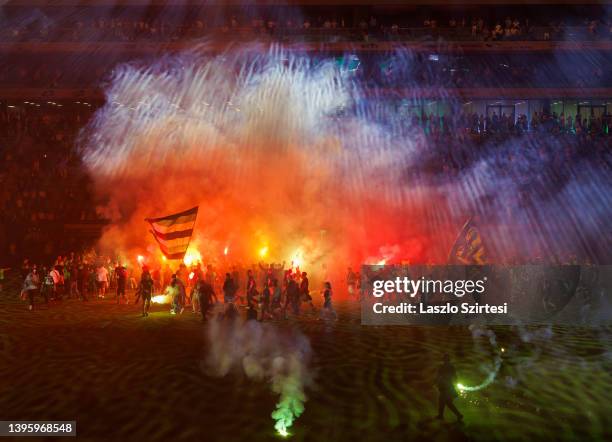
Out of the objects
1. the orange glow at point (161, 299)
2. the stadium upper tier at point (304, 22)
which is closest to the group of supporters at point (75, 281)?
the orange glow at point (161, 299)

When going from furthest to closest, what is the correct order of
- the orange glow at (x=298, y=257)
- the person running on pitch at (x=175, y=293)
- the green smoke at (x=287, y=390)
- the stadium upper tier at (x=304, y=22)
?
1. the stadium upper tier at (x=304, y=22)
2. the orange glow at (x=298, y=257)
3. the person running on pitch at (x=175, y=293)
4. the green smoke at (x=287, y=390)

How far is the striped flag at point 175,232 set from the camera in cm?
1862

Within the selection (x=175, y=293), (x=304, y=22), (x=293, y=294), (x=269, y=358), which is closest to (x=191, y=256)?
(x=175, y=293)

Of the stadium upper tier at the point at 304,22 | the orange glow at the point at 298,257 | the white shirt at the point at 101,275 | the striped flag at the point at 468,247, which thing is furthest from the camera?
the stadium upper tier at the point at 304,22

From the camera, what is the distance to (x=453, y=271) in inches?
632

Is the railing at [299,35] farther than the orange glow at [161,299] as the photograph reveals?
Yes

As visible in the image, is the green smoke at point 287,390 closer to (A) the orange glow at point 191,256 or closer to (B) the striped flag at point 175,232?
(B) the striped flag at point 175,232

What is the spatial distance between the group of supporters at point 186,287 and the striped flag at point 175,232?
83 centimetres

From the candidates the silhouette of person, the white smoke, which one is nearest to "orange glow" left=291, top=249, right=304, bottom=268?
the white smoke

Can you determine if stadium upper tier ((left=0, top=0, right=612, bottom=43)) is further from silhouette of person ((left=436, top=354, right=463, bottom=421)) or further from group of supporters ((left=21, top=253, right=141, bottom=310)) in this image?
silhouette of person ((left=436, top=354, right=463, bottom=421))

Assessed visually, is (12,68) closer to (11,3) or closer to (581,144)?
(11,3)

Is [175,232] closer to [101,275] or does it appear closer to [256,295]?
[256,295]

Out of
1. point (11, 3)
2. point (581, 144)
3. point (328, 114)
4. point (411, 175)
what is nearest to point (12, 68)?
point (11, 3)

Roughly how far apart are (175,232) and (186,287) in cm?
318
